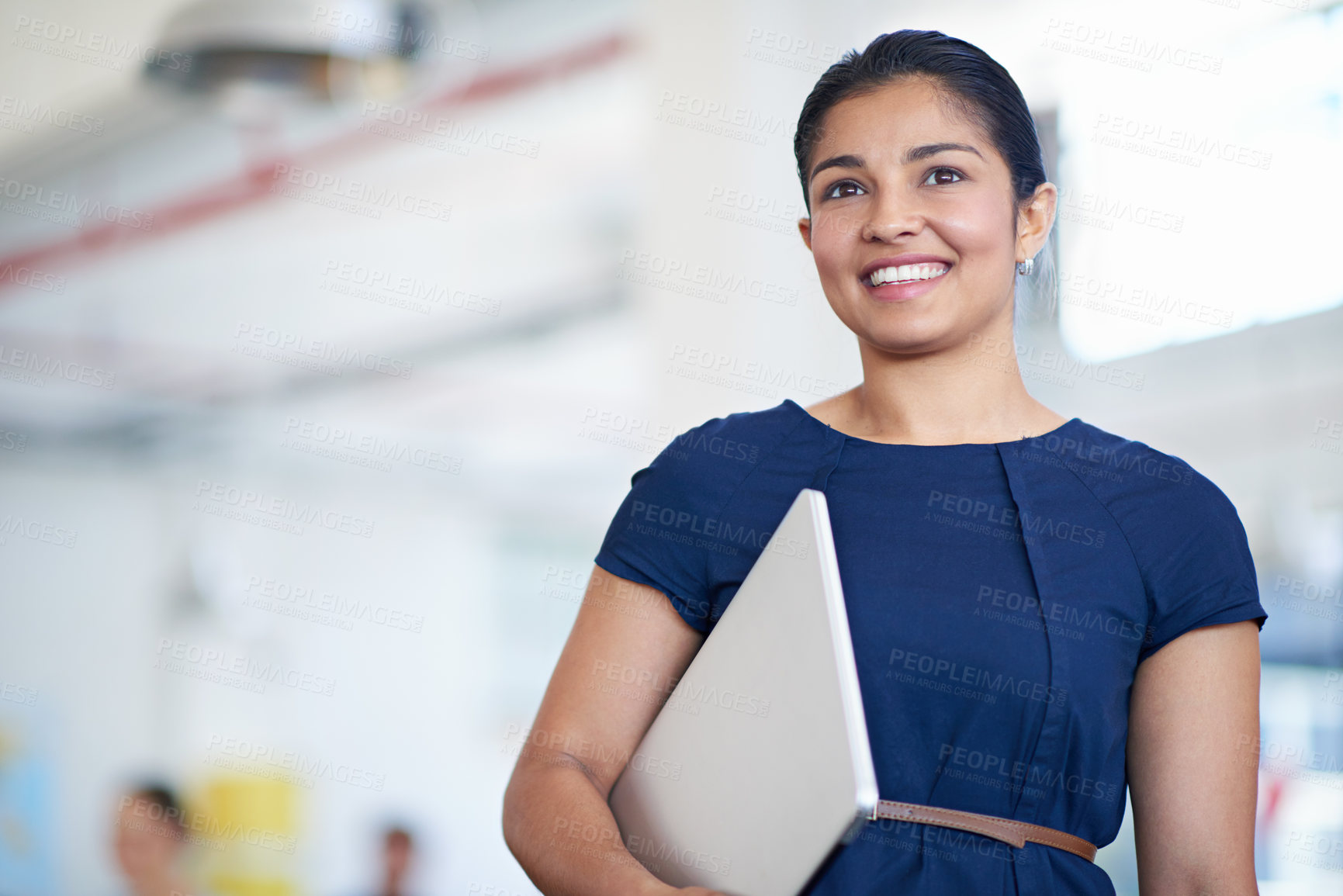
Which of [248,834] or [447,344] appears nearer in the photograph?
[248,834]

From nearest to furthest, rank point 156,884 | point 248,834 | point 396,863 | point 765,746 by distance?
point 765,746 → point 156,884 → point 396,863 → point 248,834

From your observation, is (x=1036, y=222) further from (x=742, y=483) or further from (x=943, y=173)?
(x=742, y=483)

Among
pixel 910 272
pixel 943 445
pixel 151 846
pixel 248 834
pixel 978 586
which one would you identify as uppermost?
pixel 910 272

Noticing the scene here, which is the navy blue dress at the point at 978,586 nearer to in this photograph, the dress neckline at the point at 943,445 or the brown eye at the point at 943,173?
A: the dress neckline at the point at 943,445

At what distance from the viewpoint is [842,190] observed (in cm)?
133

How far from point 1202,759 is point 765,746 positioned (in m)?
0.44

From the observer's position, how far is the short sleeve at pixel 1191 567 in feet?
4.02

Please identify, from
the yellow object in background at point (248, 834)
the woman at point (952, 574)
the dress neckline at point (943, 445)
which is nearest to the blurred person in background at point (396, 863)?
the yellow object in background at point (248, 834)

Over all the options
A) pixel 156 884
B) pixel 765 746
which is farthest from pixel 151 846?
pixel 765 746

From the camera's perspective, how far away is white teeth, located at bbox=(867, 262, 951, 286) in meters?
1.27

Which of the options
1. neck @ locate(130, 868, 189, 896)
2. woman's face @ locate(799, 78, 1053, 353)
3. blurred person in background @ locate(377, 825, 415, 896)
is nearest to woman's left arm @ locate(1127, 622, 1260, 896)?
woman's face @ locate(799, 78, 1053, 353)

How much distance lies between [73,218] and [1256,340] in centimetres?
619

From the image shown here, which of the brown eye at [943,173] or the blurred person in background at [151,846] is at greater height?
the brown eye at [943,173]

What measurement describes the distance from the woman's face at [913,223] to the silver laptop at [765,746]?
249mm
